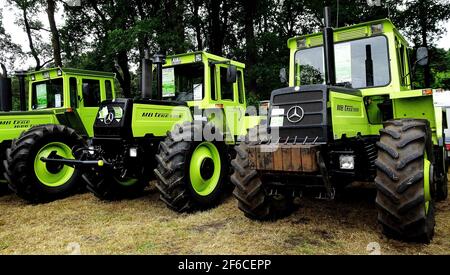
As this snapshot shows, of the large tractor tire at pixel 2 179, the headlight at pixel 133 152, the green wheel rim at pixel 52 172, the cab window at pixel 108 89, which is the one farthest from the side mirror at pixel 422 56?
the large tractor tire at pixel 2 179

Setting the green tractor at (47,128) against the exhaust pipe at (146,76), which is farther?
the green tractor at (47,128)

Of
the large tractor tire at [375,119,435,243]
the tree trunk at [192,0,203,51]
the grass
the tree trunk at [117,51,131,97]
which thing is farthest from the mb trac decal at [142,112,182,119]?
the tree trunk at [192,0,203,51]

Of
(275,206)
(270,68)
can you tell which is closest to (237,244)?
(275,206)

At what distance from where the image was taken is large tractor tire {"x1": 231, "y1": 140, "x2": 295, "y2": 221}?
4281 millimetres

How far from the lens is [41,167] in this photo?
6223mm

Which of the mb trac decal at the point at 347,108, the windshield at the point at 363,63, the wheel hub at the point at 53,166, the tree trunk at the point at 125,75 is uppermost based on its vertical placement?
the tree trunk at the point at 125,75

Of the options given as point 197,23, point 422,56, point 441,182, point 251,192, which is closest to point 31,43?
point 197,23

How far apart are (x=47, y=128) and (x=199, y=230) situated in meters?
3.69

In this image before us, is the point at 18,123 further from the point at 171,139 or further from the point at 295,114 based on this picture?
the point at 295,114

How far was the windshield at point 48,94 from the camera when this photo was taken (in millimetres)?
7961

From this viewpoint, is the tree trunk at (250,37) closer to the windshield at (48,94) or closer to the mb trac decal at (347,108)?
the windshield at (48,94)

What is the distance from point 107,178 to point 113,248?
2.50 meters

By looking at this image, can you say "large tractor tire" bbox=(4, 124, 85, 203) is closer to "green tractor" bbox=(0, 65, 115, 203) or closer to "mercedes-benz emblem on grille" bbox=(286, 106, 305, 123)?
"green tractor" bbox=(0, 65, 115, 203)

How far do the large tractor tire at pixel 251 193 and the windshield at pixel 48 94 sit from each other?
523 cm
